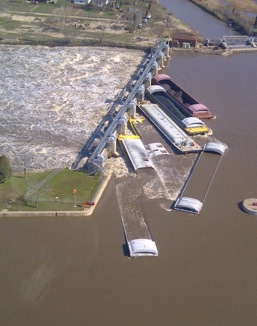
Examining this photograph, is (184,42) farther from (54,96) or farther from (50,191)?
(50,191)

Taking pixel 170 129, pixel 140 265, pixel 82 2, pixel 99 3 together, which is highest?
pixel 99 3

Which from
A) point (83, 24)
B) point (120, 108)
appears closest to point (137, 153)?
point (120, 108)

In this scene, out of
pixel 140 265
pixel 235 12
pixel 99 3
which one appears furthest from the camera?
pixel 235 12

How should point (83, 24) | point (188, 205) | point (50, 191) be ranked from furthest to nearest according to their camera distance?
1. point (83, 24)
2. point (50, 191)
3. point (188, 205)

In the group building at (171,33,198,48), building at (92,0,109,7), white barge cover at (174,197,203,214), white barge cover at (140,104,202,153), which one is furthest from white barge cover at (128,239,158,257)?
building at (92,0,109,7)

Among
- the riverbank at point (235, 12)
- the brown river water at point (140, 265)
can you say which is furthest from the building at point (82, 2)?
the brown river water at point (140, 265)

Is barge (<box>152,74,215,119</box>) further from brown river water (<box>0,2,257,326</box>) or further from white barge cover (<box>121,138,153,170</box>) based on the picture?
brown river water (<box>0,2,257,326</box>)
